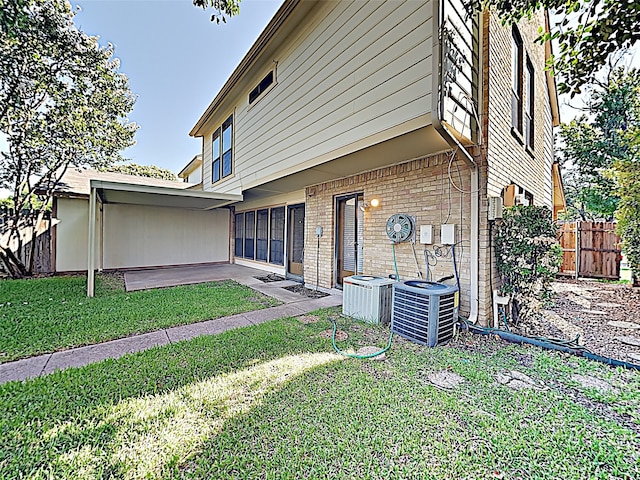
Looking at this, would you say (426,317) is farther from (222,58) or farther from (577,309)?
(222,58)

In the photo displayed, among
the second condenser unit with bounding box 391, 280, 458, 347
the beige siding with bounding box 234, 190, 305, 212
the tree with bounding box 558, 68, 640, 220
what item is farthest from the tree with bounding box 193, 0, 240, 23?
the tree with bounding box 558, 68, 640, 220

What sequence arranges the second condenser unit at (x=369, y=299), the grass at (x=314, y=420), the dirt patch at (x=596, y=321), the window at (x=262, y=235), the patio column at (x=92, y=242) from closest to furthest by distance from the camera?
the grass at (x=314, y=420) < the dirt patch at (x=596, y=321) < the second condenser unit at (x=369, y=299) < the patio column at (x=92, y=242) < the window at (x=262, y=235)

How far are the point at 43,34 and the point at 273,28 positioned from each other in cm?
674

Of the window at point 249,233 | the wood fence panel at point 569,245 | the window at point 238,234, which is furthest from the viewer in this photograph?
the window at point 238,234

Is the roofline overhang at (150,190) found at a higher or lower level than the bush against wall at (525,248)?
higher

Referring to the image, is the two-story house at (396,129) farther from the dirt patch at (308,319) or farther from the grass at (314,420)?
the grass at (314,420)

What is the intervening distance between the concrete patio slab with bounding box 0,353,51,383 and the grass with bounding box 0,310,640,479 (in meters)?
0.27

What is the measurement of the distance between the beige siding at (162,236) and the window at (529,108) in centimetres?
1098

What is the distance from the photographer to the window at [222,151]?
965 centimetres

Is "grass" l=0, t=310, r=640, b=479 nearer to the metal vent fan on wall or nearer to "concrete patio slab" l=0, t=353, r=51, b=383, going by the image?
"concrete patio slab" l=0, t=353, r=51, b=383

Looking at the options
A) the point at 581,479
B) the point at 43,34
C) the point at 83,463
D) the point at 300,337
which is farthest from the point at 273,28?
the point at 581,479

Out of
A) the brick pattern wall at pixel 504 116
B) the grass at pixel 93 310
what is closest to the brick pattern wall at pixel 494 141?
the brick pattern wall at pixel 504 116

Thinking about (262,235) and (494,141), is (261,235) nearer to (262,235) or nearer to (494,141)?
(262,235)

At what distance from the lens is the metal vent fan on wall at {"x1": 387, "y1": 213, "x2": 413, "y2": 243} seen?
4965mm
